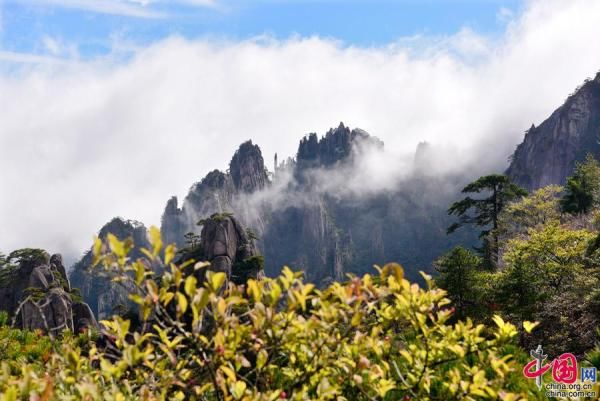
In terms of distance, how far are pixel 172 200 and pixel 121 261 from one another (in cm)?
14295

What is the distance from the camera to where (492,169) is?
177 metres

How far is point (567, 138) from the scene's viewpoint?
341 feet

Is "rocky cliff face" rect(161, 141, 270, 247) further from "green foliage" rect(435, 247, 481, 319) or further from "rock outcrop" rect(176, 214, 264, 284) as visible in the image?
"green foliage" rect(435, 247, 481, 319)

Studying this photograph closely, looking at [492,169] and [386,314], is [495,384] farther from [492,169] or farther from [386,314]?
[492,169]

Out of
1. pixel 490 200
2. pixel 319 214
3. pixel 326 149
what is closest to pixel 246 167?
pixel 319 214

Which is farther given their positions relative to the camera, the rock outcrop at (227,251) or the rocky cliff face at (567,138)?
the rocky cliff face at (567,138)

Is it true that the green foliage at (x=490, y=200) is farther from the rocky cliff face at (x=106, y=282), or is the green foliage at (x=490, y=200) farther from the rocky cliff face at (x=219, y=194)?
the rocky cliff face at (x=219, y=194)

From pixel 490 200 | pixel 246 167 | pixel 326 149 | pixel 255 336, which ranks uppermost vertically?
pixel 326 149

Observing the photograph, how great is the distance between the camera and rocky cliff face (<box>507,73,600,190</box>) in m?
102

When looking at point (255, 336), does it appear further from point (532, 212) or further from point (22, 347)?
point (532, 212)

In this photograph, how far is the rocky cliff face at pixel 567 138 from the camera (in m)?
102

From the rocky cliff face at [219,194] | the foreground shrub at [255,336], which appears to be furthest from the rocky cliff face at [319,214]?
the foreground shrub at [255,336]

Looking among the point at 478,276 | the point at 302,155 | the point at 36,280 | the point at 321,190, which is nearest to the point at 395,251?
the point at 321,190

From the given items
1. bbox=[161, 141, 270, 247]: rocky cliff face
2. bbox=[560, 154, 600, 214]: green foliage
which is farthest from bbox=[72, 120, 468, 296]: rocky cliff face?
bbox=[560, 154, 600, 214]: green foliage
